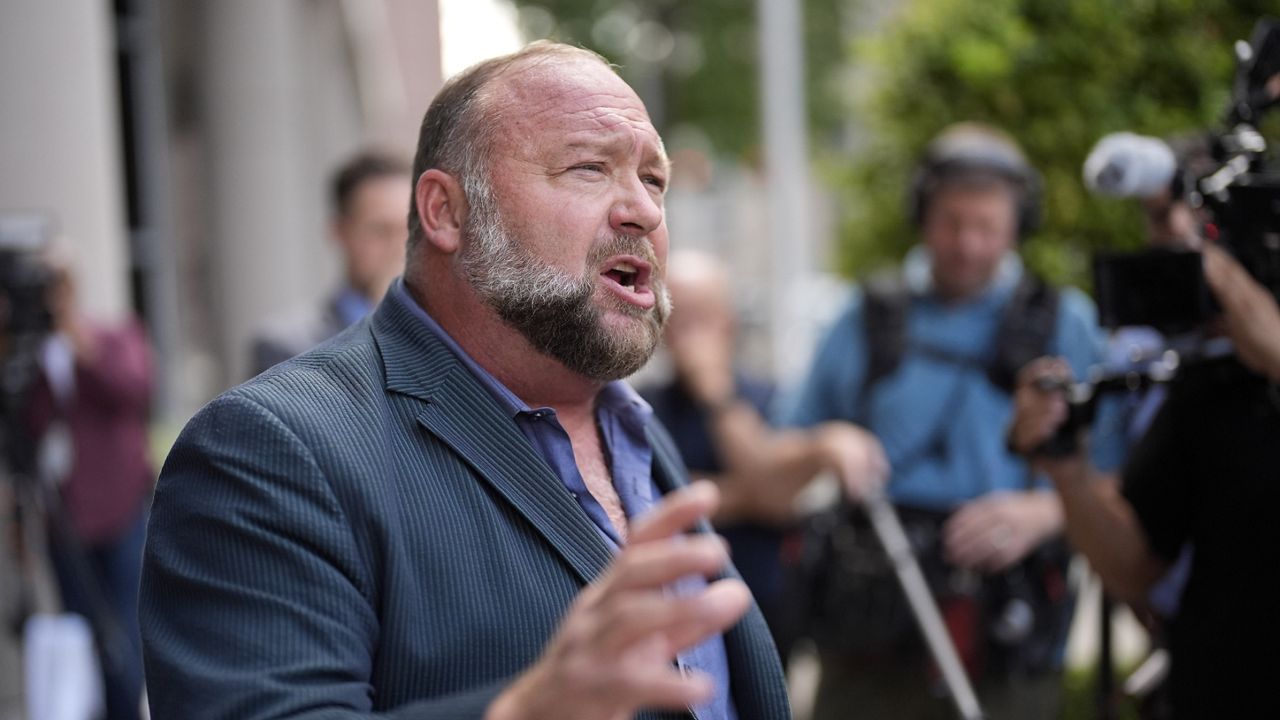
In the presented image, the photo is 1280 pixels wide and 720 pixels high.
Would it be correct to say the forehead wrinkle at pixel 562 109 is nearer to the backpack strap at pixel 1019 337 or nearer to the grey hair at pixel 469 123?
the grey hair at pixel 469 123

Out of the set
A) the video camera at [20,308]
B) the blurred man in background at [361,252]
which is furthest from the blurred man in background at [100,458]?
the blurred man in background at [361,252]

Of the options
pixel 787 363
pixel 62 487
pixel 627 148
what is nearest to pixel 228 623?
pixel 627 148

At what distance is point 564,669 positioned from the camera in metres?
1.39

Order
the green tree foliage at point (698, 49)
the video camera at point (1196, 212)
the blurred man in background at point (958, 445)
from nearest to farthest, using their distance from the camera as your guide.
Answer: the video camera at point (1196, 212), the blurred man in background at point (958, 445), the green tree foliage at point (698, 49)

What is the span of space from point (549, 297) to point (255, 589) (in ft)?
2.11

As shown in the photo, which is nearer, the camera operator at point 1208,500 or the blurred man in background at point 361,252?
the camera operator at point 1208,500

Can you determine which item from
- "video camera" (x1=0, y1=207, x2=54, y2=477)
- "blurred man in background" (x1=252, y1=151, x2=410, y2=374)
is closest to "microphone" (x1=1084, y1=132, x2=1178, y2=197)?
"blurred man in background" (x1=252, y1=151, x2=410, y2=374)

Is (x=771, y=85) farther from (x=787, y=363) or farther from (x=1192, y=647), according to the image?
(x=1192, y=647)

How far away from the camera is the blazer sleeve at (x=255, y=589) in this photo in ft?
5.23

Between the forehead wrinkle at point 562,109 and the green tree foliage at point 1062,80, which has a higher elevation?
the forehead wrinkle at point 562,109

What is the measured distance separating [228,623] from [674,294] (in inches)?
128

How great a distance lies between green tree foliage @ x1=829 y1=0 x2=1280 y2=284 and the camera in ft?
22.4

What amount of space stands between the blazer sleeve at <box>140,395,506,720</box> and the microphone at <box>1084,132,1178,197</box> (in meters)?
1.72

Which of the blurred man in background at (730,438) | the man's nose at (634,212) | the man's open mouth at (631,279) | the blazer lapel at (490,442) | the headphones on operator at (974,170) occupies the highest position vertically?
the man's nose at (634,212)
